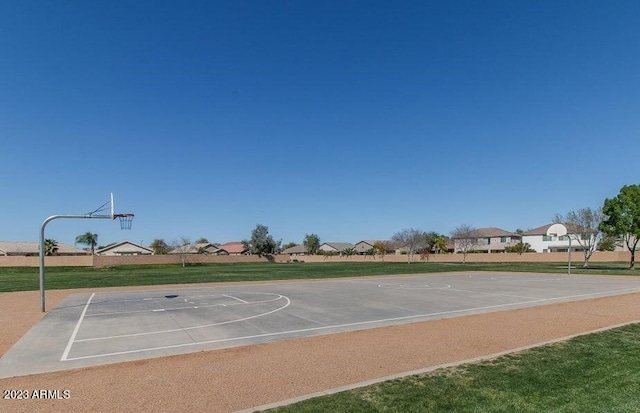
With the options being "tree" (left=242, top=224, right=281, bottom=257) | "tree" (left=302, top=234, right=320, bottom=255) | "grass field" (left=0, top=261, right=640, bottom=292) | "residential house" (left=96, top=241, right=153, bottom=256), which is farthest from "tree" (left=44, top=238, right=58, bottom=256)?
"tree" (left=302, top=234, right=320, bottom=255)

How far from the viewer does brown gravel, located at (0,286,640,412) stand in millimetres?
5672

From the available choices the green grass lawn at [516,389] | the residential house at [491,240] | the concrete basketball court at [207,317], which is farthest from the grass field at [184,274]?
the residential house at [491,240]

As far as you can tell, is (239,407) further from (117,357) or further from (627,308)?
(627,308)

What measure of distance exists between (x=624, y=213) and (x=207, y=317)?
42.0 meters

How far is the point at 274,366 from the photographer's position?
730 centimetres

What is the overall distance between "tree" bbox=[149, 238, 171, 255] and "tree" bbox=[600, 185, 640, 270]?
87264mm

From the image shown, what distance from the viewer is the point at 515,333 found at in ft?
32.6

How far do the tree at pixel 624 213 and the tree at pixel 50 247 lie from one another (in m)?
88.6

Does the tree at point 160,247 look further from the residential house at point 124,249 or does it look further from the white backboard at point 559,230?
the white backboard at point 559,230

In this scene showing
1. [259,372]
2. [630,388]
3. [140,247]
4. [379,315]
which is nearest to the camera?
[630,388]

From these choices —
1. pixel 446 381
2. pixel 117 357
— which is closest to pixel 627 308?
pixel 446 381

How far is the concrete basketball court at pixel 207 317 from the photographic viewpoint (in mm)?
8547

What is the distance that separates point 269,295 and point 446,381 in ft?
44.5

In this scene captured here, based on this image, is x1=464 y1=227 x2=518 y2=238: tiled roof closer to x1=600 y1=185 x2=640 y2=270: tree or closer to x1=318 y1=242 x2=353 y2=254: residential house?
x1=318 y1=242 x2=353 y2=254: residential house
